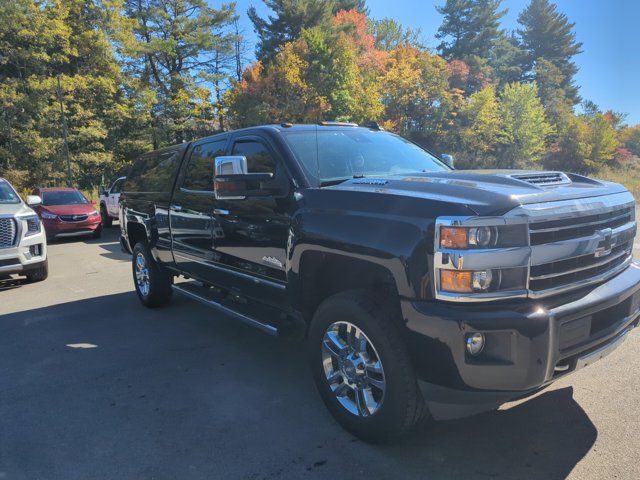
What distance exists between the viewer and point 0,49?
27875 mm

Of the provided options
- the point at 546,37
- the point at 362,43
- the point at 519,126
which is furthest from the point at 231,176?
the point at 546,37

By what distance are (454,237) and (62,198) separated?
50.0ft

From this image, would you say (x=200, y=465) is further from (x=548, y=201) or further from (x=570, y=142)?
(x=570, y=142)

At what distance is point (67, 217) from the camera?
13555 millimetres

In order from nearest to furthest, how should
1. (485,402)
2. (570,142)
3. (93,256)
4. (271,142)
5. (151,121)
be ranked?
(485,402), (271,142), (93,256), (151,121), (570,142)

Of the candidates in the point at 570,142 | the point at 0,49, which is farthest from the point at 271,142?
the point at 570,142

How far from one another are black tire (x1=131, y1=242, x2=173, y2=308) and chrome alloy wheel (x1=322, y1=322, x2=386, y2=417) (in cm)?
345

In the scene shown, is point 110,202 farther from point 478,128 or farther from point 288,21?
point 478,128

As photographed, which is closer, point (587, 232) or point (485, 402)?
point (485, 402)

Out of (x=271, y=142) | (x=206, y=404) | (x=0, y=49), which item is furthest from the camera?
(x=0, y=49)

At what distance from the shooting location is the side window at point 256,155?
3.75 m

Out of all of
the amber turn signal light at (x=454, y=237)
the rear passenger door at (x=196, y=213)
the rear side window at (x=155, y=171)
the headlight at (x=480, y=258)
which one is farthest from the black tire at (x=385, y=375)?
Result: the rear side window at (x=155, y=171)

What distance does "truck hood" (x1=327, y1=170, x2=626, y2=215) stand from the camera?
245 centimetres

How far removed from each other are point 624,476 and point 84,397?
12.0ft
